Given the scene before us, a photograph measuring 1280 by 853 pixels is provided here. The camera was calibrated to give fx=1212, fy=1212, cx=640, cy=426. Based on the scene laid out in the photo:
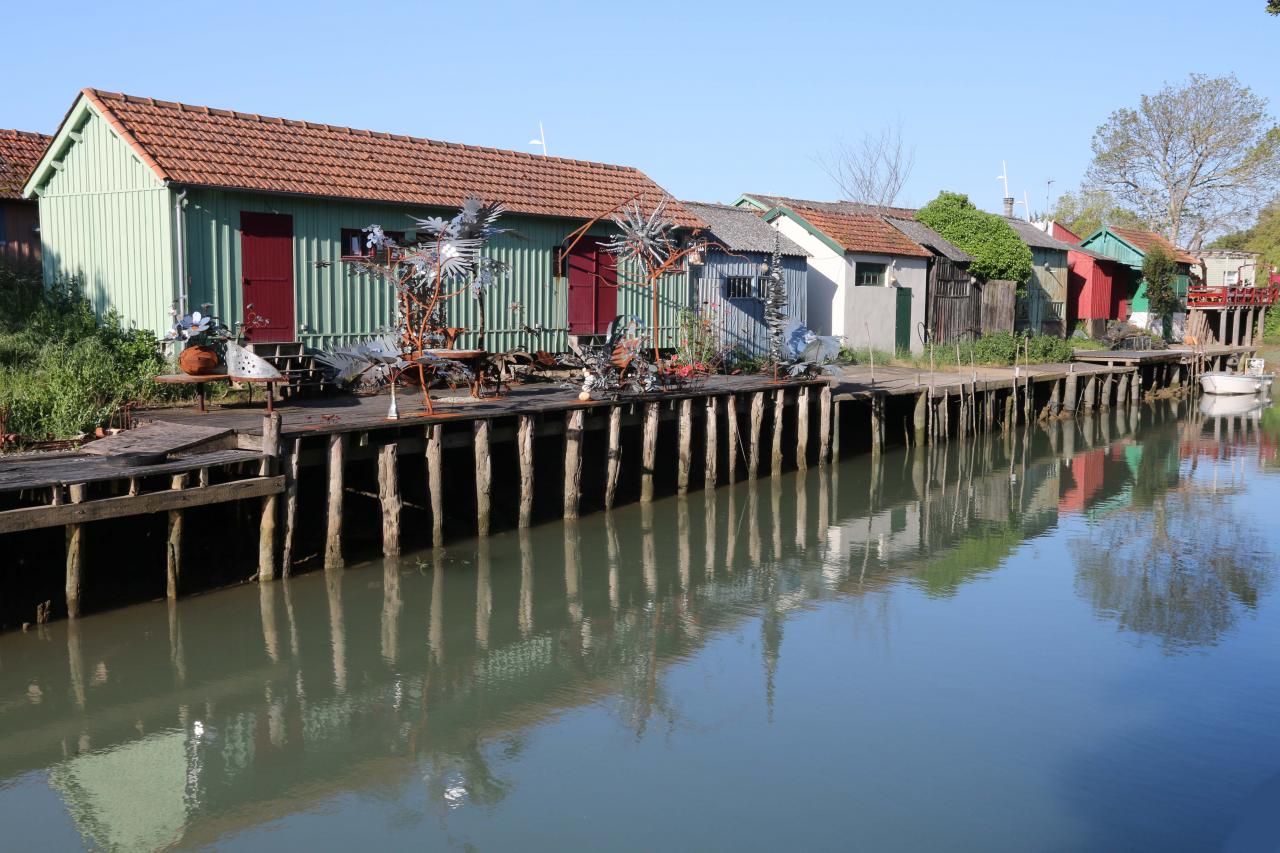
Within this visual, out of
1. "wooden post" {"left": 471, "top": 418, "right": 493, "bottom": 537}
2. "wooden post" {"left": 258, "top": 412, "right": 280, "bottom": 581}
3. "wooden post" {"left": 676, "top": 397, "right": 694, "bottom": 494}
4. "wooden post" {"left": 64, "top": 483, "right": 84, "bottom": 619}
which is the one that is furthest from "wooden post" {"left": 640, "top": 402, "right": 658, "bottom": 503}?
"wooden post" {"left": 64, "top": 483, "right": 84, "bottom": 619}

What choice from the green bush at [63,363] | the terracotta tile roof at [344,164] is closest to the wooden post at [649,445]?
the terracotta tile roof at [344,164]

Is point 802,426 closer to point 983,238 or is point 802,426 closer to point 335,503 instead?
point 335,503

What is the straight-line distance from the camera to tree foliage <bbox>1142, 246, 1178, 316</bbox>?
42.7 m

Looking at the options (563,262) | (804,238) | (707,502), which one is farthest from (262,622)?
(804,238)

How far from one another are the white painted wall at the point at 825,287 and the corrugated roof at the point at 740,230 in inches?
24.2

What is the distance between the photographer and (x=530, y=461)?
15.3m

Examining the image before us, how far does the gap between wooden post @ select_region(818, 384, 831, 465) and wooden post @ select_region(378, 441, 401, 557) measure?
31.8 ft

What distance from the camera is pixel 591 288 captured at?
22.0 metres

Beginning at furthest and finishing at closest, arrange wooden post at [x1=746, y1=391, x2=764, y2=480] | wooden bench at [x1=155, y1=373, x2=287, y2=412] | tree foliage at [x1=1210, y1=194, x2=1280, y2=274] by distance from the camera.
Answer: tree foliage at [x1=1210, y1=194, x2=1280, y2=274] → wooden post at [x1=746, y1=391, x2=764, y2=480] → wooden bench at [x1=155, y1=373, x2=287, y2=412]

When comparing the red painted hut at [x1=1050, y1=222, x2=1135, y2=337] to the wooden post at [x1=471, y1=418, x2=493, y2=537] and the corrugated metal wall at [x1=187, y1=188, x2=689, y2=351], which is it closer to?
A: the corrugated metal wall at [x1=187, y1=188, x2=689, y2=351]

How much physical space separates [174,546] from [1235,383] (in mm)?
32345

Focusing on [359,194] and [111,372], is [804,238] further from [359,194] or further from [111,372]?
[111,372]

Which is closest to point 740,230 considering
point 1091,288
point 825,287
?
point 825,287

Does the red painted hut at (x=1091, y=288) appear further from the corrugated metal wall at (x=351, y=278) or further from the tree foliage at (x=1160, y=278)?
the corrugated metal wall at (x=351, y=278)
